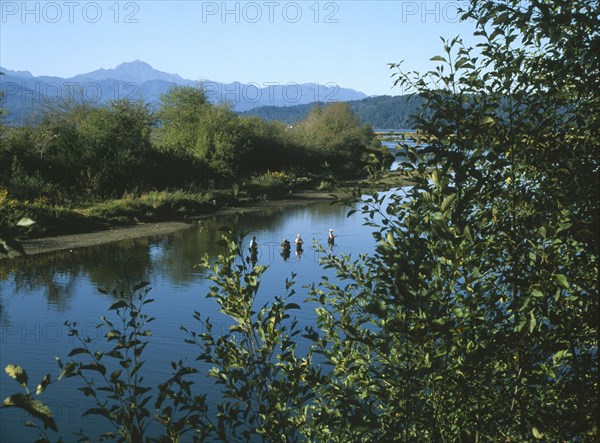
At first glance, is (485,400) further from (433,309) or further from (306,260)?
(306,260)

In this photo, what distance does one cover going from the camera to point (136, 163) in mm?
34844

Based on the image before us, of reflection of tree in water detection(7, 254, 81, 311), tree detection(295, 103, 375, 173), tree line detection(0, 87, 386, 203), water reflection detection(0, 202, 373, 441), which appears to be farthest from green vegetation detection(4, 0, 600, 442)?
tree detection(295, 103, 375, 173)

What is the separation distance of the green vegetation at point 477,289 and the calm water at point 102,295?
128 inches

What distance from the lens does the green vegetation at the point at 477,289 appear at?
3.03m

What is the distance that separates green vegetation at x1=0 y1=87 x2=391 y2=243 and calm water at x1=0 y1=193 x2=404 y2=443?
3.59 m

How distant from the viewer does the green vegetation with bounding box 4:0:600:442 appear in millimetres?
3029

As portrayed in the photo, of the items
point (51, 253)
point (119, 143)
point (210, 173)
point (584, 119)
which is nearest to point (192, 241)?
point (51, 253)

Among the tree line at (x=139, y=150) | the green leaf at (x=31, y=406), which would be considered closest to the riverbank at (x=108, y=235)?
the tree line at (x=139, y=150)

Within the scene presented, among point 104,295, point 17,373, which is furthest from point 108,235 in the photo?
point 17,373

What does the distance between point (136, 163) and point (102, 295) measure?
60.3 ft

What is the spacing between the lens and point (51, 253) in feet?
73.9

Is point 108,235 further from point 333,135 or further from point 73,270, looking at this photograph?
point 333,135

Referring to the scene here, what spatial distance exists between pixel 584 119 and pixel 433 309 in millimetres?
1773

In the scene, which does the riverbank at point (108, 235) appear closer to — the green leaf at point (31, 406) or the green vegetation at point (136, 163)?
the green vegetation at point (136, 163)
